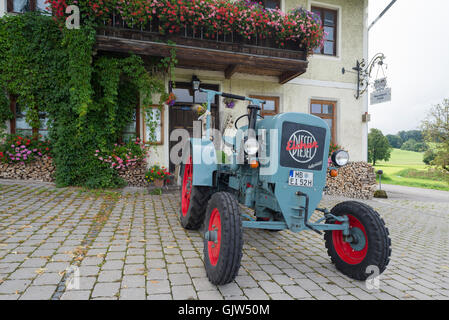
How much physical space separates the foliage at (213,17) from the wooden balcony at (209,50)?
159 millimetres

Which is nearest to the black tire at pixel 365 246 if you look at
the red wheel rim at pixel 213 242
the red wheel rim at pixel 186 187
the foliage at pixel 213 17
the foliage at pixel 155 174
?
the red wheel rim at pixel 213 242

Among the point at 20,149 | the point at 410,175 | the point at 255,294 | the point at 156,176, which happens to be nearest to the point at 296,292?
the point at 255,294

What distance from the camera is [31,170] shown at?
5.85 m

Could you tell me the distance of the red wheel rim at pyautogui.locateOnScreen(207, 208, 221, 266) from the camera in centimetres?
196

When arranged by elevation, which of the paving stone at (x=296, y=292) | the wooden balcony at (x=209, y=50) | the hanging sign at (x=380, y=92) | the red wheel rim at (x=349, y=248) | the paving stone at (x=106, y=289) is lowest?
the paving stone at (x=296, y=292)

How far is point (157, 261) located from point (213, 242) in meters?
0.68

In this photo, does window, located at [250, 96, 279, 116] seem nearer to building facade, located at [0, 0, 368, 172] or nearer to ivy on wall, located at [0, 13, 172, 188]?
building facade, located at [0, 0, 368, 172]

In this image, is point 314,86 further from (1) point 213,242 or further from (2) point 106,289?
(2) point 106,289

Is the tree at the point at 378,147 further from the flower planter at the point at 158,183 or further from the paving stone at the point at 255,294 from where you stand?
the paving stone at the point at 255,294

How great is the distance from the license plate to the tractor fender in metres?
1.11

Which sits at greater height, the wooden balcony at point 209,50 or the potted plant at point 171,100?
the wooden balcony at point 209,50

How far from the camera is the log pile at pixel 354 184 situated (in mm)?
7547

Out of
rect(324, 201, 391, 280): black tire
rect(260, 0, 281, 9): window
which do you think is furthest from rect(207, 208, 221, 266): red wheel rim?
rect(260, 0, 281, 9): window
